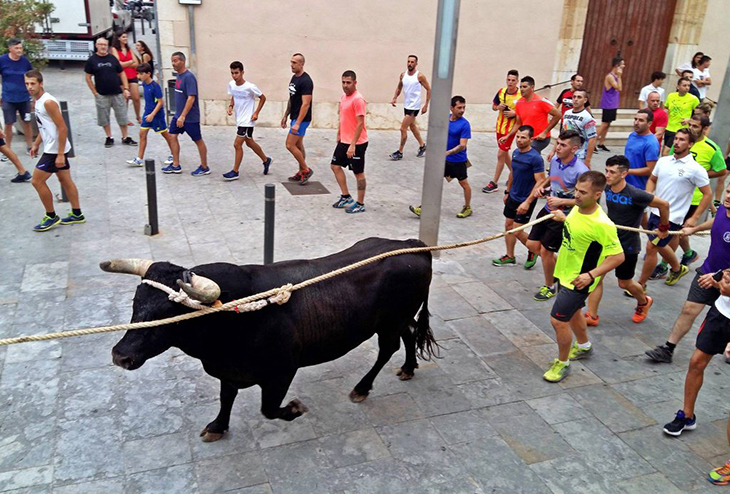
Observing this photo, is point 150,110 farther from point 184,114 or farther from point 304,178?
point 304,178

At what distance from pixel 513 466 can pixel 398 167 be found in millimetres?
8246

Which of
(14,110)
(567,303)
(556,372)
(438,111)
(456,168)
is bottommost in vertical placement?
(556,372)

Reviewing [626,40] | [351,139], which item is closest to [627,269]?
[351,139]

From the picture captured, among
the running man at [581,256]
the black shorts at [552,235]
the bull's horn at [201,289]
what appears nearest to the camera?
the bull's horn at [201,289]

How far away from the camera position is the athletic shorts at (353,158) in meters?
9.29

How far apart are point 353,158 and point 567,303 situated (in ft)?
15.3

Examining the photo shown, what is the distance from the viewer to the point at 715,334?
4656mm

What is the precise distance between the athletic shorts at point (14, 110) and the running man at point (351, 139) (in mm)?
5878

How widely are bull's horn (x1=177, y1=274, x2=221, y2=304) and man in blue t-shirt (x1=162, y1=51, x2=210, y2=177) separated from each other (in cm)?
707

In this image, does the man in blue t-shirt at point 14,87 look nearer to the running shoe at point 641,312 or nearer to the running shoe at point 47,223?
the running shoe at point 47,223

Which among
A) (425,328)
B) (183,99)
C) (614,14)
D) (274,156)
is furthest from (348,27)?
(425,328)

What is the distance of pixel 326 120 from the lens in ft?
47.3

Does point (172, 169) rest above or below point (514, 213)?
below

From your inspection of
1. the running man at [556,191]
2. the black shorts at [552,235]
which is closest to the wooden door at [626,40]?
the running man at [556,191]
